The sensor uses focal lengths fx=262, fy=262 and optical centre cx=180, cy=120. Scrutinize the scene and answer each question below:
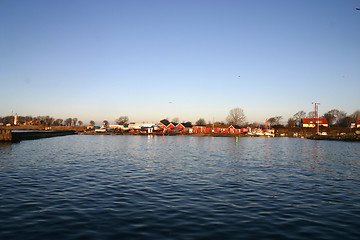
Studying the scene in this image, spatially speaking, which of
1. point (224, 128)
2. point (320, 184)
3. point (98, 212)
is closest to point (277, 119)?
point (224, 128)

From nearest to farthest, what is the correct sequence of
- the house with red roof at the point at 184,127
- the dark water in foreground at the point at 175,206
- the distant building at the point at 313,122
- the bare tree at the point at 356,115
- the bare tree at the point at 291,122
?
the dark water in foreground at the point at 175,206
the house with red roof at the point at 184,127
the distant building at the point at 313,122
the bare tree at the point at 356,115
the bare tree at the point at 291,122

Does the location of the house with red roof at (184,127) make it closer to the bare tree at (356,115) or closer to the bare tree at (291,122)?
the bare tree at (291,122)

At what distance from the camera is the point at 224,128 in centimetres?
14075

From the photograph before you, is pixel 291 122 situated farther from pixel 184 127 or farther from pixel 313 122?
pixel 184 127

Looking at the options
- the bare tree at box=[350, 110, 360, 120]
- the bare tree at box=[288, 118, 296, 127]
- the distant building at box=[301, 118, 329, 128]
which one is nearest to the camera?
the distant building at box=[301, 118, 329, 128]

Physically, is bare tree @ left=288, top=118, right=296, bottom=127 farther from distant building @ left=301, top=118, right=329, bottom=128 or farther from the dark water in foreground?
the dark water in foreground

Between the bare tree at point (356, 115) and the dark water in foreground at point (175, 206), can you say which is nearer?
the dark water in foreground at point (175, 206)

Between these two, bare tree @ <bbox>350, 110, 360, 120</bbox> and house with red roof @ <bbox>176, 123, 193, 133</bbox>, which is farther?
bare tree @ <bbox>350, 110, 360, 120</bbox>

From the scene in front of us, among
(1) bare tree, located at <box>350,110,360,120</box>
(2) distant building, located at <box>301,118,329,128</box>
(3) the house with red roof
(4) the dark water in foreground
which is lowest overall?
(4) the dark water in foreground

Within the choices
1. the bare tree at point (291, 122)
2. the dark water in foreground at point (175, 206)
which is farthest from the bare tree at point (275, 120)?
the dark water in foreground at point (175, 206)

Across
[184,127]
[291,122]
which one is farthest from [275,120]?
[184,127]

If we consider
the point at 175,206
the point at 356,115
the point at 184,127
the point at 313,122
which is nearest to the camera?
the point at 175,206

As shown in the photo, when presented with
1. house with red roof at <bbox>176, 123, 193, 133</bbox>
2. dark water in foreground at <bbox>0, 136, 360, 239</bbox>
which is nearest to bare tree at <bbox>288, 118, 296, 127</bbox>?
house with red roof at <bbox>176, 123, 193, 133</bbox>

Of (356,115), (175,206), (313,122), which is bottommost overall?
(175,206)
